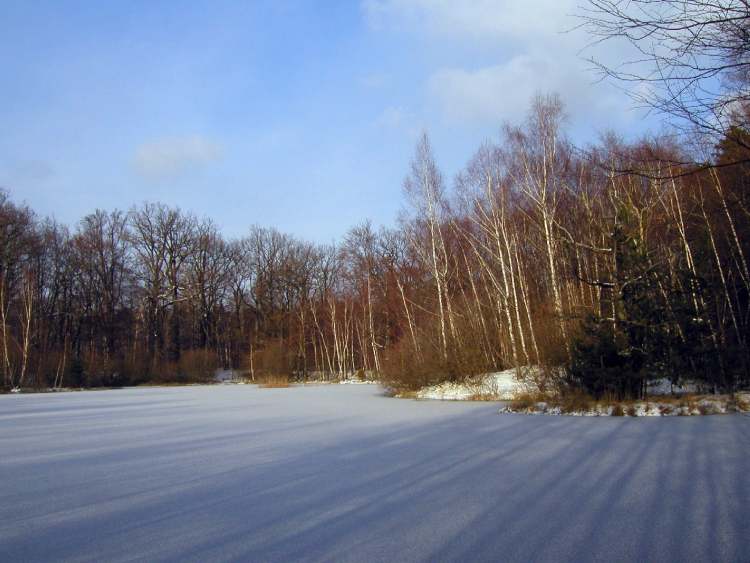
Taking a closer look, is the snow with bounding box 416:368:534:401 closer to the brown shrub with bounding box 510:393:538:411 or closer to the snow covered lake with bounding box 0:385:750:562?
the brown shrub with bounding box 510:393:538:411

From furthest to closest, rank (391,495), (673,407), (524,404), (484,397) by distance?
(484,397) < (524,404) < (673,407) < (391,495)

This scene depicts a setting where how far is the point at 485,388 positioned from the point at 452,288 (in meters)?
10.6

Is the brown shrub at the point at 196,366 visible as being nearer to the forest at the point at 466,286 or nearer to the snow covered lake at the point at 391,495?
the forest at the point at 466,286

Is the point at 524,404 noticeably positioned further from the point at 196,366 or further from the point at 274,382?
the point at 196,366

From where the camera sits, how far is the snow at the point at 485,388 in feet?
49.8

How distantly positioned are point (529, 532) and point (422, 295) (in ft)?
79.5

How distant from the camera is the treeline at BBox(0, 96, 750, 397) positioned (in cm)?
1218

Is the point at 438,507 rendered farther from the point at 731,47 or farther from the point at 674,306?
the point at 674,306

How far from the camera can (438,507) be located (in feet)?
14.6

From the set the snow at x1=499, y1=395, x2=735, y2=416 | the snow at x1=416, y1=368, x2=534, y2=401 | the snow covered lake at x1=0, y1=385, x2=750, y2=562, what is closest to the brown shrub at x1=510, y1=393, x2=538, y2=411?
the snow at x1=499, y1=395, x2=735, y2=416

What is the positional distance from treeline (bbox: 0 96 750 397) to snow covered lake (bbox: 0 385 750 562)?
2441 mm

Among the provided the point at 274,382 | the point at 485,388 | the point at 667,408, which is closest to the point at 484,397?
the point at 485,388

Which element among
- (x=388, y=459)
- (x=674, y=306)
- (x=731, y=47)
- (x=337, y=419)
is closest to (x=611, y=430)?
(x=388, y=459)

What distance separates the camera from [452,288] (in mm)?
26172
